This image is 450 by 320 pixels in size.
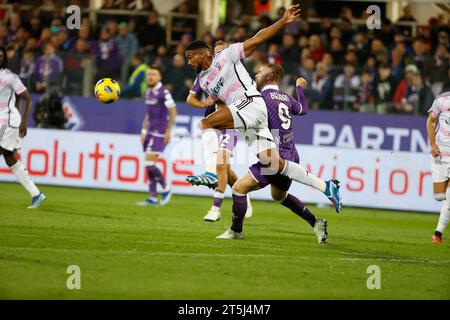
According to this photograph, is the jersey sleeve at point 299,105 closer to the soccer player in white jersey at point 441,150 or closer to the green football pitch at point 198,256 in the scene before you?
the green football pitch at point 198,256

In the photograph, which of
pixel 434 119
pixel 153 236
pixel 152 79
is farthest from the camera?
pixel 152 79

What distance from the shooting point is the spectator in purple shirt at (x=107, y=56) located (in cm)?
2306

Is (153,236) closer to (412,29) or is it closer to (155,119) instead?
(155,119)

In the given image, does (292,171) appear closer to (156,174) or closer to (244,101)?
(244,101)

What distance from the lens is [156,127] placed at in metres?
18.9

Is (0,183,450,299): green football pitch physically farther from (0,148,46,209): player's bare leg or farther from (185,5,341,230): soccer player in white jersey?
(185,5,341,230): soccer player in white jersey

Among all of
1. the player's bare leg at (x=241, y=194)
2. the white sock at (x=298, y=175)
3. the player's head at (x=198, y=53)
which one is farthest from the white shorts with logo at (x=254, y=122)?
the player's head at (x=198, y=53)

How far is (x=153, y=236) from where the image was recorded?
1289cm

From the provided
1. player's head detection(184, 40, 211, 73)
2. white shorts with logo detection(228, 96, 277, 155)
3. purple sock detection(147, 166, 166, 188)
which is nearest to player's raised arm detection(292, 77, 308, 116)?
white shorts with logo detection(228, 96, 277, 155)

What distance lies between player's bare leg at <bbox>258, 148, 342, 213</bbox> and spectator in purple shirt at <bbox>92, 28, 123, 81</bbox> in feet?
36.9

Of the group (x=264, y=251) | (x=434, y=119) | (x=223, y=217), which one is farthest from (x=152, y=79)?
(x=264, y=251)

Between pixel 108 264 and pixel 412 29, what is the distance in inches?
642

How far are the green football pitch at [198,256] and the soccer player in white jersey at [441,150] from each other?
451mm

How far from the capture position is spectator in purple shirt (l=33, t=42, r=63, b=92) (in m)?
23.1
